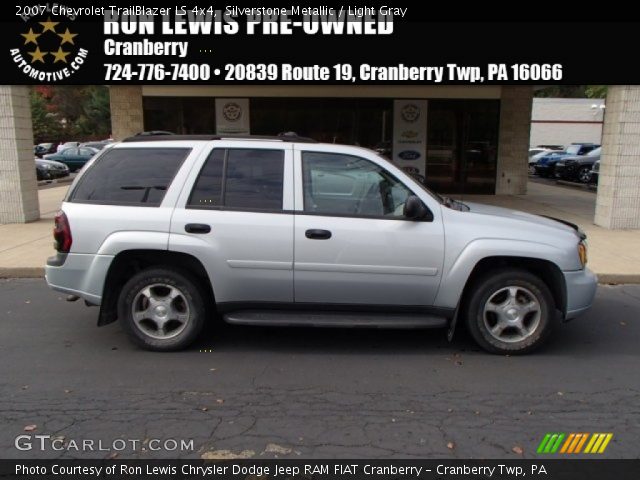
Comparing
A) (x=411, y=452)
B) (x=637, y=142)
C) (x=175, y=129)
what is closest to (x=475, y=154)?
(x=637, y=142)

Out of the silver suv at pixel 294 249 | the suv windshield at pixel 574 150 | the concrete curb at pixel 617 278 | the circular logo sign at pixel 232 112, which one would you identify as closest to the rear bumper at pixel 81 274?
the silver suv at pixel 294 249

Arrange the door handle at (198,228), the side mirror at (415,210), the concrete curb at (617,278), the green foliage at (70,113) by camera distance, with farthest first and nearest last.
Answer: the green foliage at (70,113) → the concrete curb at (617,278) → the door handle at (198,228) → the side mirror at (415,210)

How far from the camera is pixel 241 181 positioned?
4.72 meters

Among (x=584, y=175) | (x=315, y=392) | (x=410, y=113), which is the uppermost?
(x=410, y=113)

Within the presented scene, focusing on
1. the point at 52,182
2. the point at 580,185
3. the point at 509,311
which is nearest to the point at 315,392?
the point at 509,311

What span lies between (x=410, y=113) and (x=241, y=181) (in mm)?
12956

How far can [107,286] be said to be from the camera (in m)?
4.71

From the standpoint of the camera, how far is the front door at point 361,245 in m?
4.51

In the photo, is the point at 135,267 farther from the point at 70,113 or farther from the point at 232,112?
the point at 70,113

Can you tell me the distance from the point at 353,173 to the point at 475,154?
13.4 m

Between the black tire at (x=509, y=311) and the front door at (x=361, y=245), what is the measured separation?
0.40 meters

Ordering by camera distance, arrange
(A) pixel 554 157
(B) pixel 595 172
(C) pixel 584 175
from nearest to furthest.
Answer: (B) pixel 595 172 < (C) pixel 584 175 < (A) pixel 554 157

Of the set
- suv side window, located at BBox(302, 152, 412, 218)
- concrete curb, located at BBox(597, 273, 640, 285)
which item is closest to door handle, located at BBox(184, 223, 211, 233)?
suv side window, located at BBox(302, 152, 412, 218)

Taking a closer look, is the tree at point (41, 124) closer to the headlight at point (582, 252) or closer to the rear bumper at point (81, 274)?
the rear bumper at point (81, 274)
